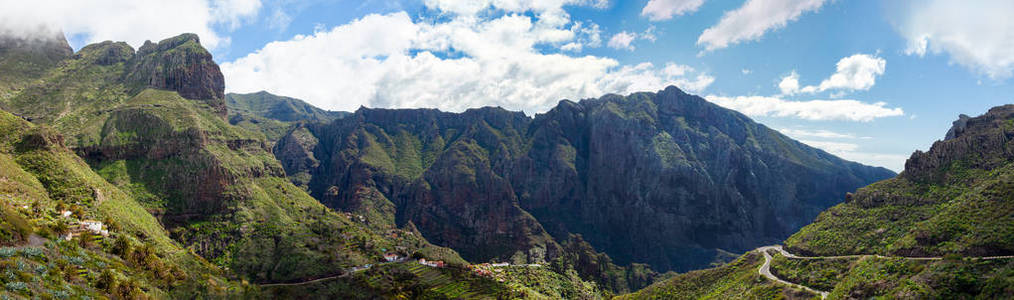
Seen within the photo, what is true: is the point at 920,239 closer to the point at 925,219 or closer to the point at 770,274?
the point at 925,219

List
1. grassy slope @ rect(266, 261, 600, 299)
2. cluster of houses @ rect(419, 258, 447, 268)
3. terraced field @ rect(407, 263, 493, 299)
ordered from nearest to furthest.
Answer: grassy slope @ rect(266, 261, 600, 299) < terraced field @ rect(407, 263, 493, 299) < cluster of houses @ rect(419, 258, 447, 268)

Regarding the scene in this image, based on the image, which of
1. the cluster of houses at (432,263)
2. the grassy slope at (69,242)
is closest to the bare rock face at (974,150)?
the cluster of houses at (432,263)

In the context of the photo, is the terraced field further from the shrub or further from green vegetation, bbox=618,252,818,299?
the shrub

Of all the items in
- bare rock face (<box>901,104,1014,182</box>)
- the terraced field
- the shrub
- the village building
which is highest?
bare rock face (<box>901,104,1014,182</box>)

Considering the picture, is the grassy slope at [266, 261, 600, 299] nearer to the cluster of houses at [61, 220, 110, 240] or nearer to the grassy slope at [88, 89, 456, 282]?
the grassy slope at [88, 89, 456, 282]

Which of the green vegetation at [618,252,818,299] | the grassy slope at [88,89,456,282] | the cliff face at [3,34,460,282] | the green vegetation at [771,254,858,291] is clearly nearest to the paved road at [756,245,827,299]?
the green vegetation at [771,254,858,291]

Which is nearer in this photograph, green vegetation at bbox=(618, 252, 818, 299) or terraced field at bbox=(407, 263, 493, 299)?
green vegetation at bbox=(618, 252, 818, 299)

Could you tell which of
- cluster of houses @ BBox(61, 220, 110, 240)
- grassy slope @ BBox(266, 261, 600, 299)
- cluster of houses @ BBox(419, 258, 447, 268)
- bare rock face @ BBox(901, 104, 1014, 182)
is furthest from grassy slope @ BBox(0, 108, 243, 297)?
bare rock face @ BBox(901, 104, 1014, 182)

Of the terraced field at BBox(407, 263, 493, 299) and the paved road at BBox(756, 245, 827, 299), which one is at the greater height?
the paved road at BBox(756, 245, 827, 299)

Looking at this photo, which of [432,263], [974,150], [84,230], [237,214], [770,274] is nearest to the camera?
→ [84,230]

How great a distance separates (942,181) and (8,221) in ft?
611

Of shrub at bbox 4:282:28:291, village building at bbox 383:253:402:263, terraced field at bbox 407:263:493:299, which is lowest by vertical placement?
terraced field at bbox 407:263:493:299

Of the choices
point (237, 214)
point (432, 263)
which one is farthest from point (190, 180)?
point (432, 263)

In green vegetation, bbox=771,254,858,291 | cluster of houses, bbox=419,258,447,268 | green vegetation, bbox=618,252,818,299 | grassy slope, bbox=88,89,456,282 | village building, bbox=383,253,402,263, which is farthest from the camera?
cluster of houses, bbox=419,258,447,268
